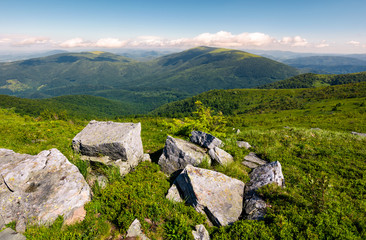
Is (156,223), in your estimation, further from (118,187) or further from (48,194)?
(48,194)

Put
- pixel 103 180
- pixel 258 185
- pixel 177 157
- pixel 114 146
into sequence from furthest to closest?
pixel 177 157
pixel 114 146
pixel 103 180
pixel 258 185

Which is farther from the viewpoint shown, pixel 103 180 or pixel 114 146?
pixel 114 146

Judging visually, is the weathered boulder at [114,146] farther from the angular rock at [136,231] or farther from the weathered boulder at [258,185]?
the weathered boulder at [258,185]

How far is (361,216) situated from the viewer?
7379 mm

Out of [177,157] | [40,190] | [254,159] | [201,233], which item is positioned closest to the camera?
[201,233]

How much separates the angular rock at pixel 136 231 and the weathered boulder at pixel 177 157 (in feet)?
14.3

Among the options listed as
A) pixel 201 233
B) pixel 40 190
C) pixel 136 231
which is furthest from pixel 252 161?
pixel 40 190

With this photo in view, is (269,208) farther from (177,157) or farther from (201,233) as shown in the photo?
(177,157)

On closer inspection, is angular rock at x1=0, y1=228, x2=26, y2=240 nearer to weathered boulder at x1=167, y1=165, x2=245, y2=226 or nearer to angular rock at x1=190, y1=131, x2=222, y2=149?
weathered boulder at x1=167, y1=165, x2=245, y2=226

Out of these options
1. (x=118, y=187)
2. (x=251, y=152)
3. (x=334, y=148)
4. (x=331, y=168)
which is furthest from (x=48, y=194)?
(x=334, y=148)

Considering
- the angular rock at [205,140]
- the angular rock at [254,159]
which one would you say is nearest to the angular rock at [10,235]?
the angular rock at [205,140]

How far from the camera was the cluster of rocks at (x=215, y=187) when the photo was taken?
8078 millimetres

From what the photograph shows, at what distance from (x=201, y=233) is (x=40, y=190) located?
8004 millimetres

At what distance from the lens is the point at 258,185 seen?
9.41 metres
